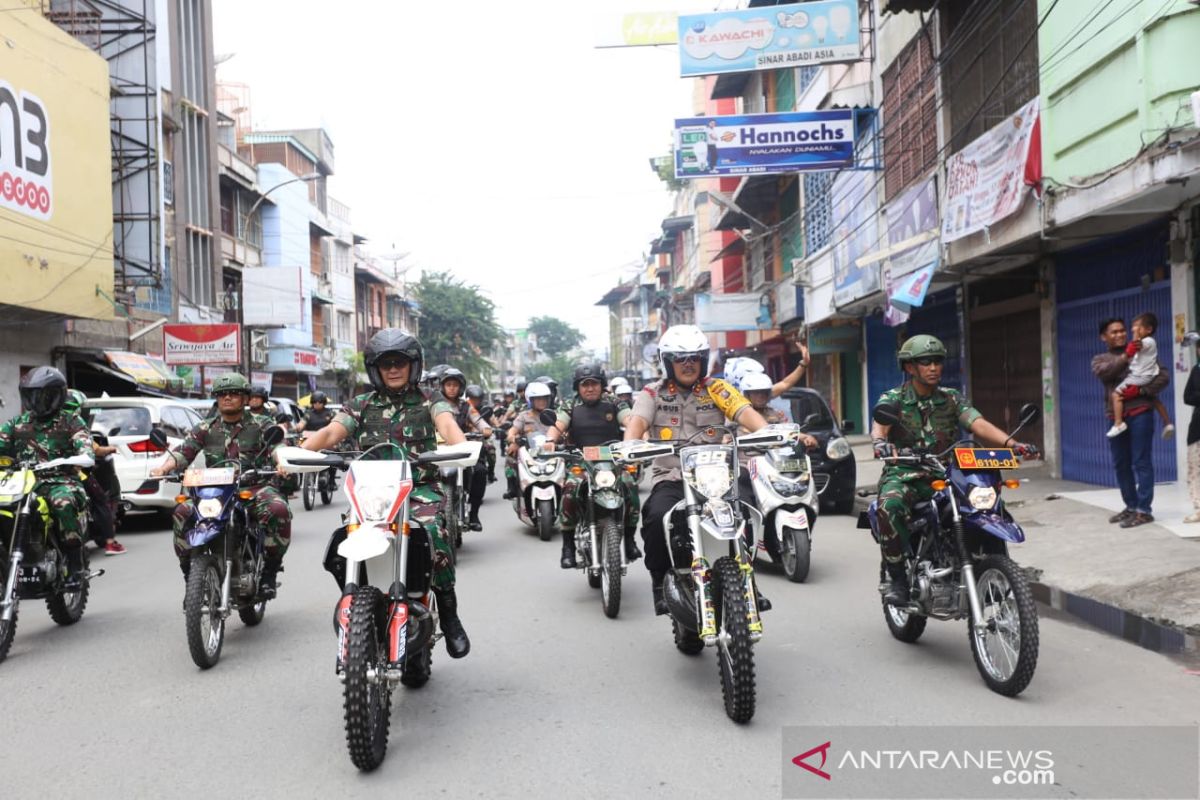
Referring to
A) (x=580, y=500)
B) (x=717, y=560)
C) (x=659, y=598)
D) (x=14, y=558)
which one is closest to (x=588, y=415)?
(x=580, y=500)

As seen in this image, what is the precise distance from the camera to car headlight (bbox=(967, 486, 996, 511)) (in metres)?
4.90

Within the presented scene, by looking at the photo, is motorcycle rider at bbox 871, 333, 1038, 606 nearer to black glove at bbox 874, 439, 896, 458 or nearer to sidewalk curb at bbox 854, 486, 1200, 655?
black glove at bbox 874, 439, 896, 458

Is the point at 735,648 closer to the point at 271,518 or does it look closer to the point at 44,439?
the point at 271,518

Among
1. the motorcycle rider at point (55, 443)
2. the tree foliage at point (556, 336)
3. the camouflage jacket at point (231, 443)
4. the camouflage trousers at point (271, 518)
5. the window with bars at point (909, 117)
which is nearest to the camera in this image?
the camouflage trousers at point (271, 518)

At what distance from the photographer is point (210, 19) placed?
3195cm

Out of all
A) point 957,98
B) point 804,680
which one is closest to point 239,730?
point 804,680

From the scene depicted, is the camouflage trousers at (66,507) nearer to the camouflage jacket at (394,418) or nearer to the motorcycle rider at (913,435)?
the camouflage jacket at (394,418)

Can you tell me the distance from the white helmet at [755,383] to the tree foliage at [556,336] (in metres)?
111

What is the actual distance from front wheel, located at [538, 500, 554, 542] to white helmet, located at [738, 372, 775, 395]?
2527 mm

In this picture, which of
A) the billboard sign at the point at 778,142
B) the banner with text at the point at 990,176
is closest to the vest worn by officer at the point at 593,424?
the banner with text at the point at 990,176

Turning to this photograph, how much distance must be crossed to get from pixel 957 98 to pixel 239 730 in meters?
13.5

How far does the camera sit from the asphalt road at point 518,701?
12.7 feet

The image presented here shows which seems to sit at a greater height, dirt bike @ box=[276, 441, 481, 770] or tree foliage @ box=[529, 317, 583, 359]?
tree foliage @ box=[529, 317, 583, 359]

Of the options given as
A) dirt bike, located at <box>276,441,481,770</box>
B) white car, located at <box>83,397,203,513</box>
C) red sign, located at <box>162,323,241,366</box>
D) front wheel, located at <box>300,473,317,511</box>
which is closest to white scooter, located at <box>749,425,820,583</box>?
dirt bike, located at <box>276,441,481,770</box>
